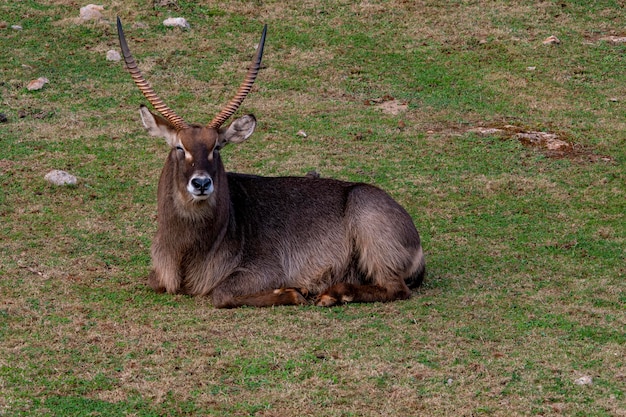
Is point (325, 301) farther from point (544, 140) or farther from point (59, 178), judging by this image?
point (544, 140)

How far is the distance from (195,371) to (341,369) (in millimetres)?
998

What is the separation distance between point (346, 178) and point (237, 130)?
12.1ft

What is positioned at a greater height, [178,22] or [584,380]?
[584,380]

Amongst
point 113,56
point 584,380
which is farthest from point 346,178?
point 584,380

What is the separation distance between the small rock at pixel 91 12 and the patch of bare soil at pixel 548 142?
6907 mm

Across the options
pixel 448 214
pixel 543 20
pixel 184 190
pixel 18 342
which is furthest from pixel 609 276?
pixel 543 20

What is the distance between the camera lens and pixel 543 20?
17500mm

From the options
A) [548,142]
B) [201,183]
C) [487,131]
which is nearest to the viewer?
[201,183]

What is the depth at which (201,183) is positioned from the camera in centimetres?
783

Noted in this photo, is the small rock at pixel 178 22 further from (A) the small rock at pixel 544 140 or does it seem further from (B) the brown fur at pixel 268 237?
(B) the brown fur at pixel 268 237

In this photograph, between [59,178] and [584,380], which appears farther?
[59,178]

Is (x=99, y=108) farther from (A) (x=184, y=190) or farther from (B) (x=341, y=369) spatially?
(B) (x=341, y=369)

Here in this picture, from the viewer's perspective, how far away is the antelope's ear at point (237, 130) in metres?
8.46

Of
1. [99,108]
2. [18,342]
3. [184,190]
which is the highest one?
[184,190]
